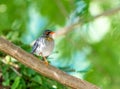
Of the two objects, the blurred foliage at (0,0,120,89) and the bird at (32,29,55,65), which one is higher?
the blurred foliage at (0,0,120,89)

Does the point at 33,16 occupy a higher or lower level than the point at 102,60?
higher

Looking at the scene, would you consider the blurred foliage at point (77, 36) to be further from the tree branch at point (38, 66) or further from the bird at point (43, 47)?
the tree branch at point (38, 66)

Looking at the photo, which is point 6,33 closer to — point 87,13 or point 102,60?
point 87,13

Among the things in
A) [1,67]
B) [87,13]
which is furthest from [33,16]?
[1,67]

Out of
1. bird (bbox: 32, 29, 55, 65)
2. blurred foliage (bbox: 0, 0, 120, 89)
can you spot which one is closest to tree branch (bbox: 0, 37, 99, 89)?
bird (bbox: 32, 29, 55, 65)

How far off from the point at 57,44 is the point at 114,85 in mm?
463

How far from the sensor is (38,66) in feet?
5.82

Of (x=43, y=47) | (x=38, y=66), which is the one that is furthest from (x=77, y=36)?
(x=38, y=66)

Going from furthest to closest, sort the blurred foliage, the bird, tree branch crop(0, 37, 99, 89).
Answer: the blurred foliage < the bird < tree branch crop(0, 37, 99, 89)

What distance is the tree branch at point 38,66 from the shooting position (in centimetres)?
173

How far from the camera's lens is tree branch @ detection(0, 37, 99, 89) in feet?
5.68

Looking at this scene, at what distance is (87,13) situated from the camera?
2.65 metres

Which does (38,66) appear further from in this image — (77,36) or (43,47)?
(77,36)

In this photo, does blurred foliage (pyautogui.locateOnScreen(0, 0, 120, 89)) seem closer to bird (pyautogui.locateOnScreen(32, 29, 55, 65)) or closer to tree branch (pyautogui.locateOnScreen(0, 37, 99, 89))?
bird (pyautogui.locateOnScreen(32, 29, 55, 65))
